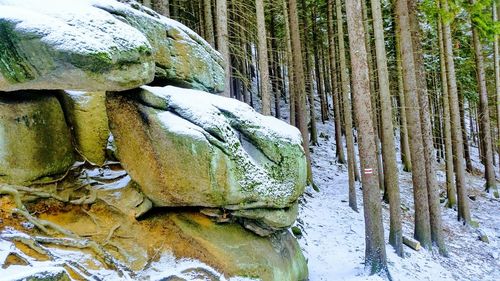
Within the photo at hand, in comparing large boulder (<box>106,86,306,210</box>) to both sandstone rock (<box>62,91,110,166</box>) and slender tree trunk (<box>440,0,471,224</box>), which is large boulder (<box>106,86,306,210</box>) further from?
slender tree trunk (<box>440,0,471,224</box>)

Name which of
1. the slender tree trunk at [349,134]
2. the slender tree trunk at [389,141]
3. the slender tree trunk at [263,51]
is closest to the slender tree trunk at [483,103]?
the slender tree trunk at [349,134]

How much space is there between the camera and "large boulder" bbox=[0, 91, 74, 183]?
5.05m

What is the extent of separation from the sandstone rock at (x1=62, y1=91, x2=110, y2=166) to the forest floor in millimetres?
4775

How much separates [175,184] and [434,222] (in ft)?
26.7

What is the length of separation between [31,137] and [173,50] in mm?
3045

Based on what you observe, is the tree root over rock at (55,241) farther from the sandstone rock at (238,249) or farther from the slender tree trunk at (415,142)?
the slender tree trunk at (415,142)

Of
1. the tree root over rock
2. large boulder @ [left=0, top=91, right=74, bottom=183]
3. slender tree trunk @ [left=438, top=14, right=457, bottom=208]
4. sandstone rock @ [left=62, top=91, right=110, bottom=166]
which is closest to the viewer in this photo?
the tree root over rock

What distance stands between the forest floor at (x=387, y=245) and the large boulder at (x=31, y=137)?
5.23 metres

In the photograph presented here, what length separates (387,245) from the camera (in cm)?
931

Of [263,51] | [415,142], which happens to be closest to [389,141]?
[415,142]

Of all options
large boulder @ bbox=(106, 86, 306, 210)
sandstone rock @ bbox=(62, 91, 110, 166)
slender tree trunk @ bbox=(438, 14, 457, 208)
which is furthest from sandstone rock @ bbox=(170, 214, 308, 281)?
slender tree trunk @ bbox=(438, 14, 457, 208)

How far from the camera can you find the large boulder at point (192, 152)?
17.7ft

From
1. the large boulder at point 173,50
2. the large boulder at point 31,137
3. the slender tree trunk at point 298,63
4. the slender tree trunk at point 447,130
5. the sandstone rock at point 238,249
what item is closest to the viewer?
the large boulder at point 31,137

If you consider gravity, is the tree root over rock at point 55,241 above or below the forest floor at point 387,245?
above
